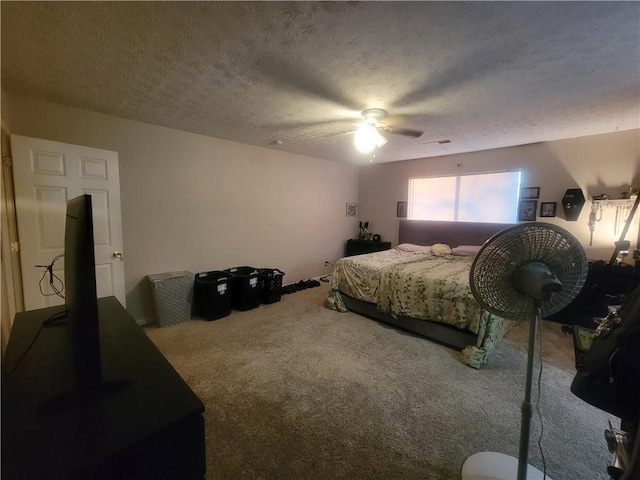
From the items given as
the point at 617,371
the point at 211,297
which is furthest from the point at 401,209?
the point at 617,371

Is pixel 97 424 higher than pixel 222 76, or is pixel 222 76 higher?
pixel 222 76

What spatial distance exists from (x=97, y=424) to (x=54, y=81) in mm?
2706

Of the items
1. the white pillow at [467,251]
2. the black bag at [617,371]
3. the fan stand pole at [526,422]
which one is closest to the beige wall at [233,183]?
the white pillow at [467,251]

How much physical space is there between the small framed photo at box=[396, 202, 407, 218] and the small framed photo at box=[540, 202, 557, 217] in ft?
7.00

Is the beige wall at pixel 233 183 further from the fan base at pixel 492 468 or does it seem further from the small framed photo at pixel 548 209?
the fan base at pixel 492 468

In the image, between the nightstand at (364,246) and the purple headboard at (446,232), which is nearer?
the purple headboard at (446,232)

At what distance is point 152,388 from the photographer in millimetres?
951

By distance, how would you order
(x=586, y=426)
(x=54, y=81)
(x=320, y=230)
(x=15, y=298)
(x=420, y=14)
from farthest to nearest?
(x=320, y=230)
(x=15, y=298)
(x=54, y=81)
(x=586, y=426)
(x=420, y=14)

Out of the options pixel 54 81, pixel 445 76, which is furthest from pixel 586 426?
pixel 54 81

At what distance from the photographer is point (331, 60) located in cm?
184

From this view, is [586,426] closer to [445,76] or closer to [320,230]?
[445,76]

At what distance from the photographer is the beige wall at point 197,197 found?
2.89 meters

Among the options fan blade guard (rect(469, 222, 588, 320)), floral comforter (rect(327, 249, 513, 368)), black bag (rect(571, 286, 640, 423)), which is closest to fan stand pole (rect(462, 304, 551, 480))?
fan blade guard (rect(469, 222, 588, 320))

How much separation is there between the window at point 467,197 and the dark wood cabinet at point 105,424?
4.89m
